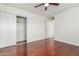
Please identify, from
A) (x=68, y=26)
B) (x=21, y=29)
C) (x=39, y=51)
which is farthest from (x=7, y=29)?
(x=68, y=26)

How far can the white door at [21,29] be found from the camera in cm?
560

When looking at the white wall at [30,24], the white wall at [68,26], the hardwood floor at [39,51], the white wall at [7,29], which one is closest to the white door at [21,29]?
the white wall at [30,24]

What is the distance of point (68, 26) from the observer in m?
4.96

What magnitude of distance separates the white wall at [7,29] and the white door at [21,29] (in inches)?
47.1

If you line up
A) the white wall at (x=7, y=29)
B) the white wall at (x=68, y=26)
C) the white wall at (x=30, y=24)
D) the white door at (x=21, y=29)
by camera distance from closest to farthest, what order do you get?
the white wall at (x=7, y=29)
the white wall at (x=30, y=24)
the white wall at (x=68, y=26)
the white door at (x=21, y=29)

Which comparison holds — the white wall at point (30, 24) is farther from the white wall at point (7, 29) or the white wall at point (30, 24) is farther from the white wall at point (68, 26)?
the white wall at point (68, 26)

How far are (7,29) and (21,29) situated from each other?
1.75m

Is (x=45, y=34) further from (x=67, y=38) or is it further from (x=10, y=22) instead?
(x=10, y=22)

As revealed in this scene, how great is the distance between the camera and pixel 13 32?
4.42 metres

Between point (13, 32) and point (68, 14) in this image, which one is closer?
point (13, 32)

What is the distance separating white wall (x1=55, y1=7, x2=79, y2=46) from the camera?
4.42 metres

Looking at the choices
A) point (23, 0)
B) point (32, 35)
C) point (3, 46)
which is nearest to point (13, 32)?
point (3, 46)

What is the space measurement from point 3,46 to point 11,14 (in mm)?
1841

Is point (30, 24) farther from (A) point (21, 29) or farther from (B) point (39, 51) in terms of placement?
(B) point (39, 51)
